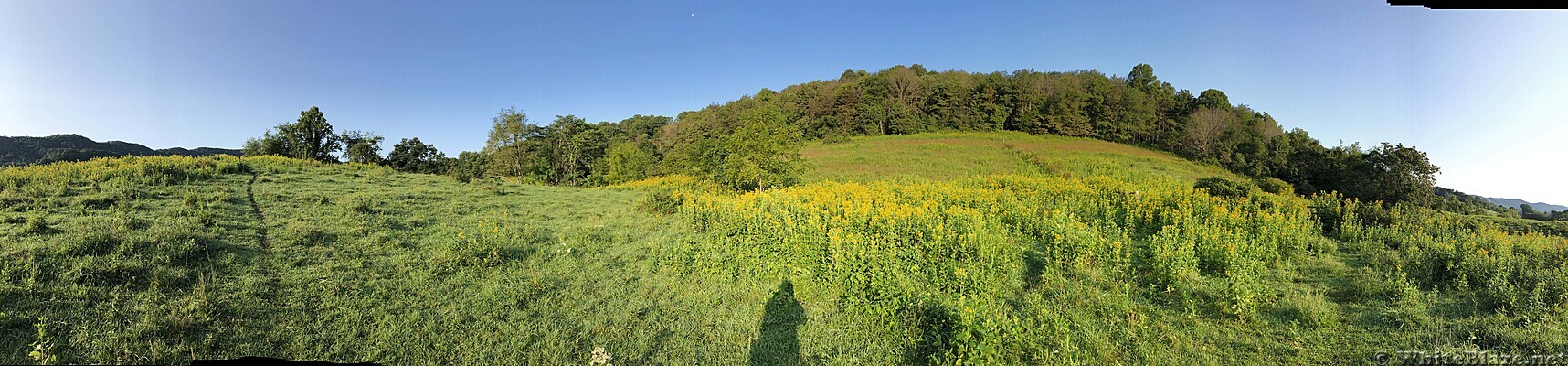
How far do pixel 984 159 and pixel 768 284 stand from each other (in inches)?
883

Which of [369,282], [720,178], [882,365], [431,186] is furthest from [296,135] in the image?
[882,365]

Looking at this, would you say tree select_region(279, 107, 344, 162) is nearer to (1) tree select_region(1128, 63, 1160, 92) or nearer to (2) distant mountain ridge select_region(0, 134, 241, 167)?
(2) distant mountain ridge select_region(0, 134, 241, 167)

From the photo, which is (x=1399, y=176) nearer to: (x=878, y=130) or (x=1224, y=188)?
(x=1224, y=188)

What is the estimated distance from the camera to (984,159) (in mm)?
26469

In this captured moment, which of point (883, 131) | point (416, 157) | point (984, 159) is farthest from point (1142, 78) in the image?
point (416, 157)

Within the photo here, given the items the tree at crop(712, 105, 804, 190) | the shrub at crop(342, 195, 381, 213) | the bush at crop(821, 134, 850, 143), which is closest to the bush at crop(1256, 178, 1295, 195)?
the tree at crop(712, 105, 804, 190)

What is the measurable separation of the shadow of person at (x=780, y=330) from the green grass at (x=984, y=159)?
1258 centimetres

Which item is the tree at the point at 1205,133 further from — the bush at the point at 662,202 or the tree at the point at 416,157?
the tree at the point at 416,157

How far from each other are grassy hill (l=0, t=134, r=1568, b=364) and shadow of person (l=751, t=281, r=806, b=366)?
0.11 feet

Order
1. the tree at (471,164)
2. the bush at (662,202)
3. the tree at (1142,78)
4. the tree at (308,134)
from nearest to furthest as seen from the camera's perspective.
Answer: the bush at (662,202) < the tree at (308,134) < the tree at (471,164) < the tree at (1142,78)

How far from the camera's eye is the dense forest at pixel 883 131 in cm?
1638

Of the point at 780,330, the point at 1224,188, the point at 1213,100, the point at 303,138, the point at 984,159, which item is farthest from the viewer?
the point at 1213,100

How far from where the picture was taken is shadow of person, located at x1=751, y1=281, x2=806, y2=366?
17.2 feet

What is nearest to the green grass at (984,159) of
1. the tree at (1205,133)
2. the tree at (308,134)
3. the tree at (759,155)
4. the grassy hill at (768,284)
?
the tree at (1205,133)
